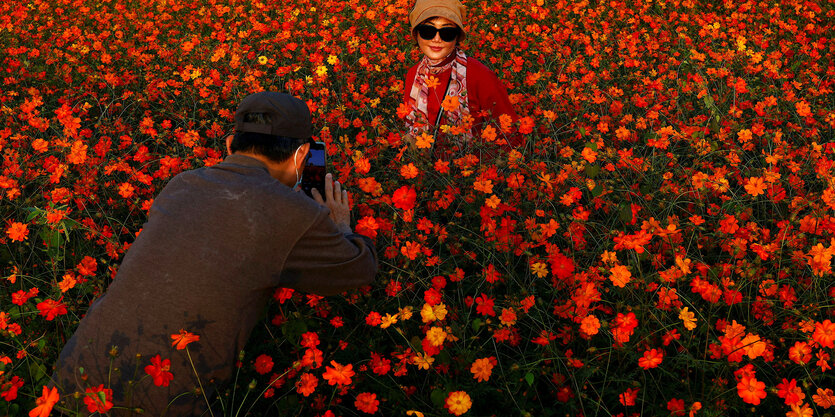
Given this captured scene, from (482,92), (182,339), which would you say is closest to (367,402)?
(182,339)

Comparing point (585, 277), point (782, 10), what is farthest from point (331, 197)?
point (782, 10)

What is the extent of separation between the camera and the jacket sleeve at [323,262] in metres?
1.46

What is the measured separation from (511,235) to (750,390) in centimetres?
98

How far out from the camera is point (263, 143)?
1.63 metres

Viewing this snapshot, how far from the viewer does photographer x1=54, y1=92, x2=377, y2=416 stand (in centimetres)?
130

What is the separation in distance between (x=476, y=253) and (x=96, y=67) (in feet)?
13.2

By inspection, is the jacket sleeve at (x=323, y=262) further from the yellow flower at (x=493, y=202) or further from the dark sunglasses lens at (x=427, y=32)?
the dark sunglasses lens at (x=427, y=32)

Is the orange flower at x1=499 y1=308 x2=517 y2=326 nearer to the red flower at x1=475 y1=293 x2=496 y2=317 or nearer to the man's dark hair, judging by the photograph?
the red flower at x1=475 y1=293 x2=496 y2=317

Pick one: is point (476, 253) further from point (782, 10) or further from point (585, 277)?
point (782, 10)

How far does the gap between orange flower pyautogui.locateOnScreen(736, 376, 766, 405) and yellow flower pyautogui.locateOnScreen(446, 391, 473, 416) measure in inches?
29.2

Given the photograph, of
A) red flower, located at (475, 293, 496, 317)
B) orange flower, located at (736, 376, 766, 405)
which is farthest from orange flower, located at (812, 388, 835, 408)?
red flower, located at (475, 293, 496, 317)

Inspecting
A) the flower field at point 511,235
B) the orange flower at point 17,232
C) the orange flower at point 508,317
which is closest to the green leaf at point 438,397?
the flower field at point 511,235

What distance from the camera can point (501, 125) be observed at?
2.74 m

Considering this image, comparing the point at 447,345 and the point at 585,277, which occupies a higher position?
the point at 585,277
